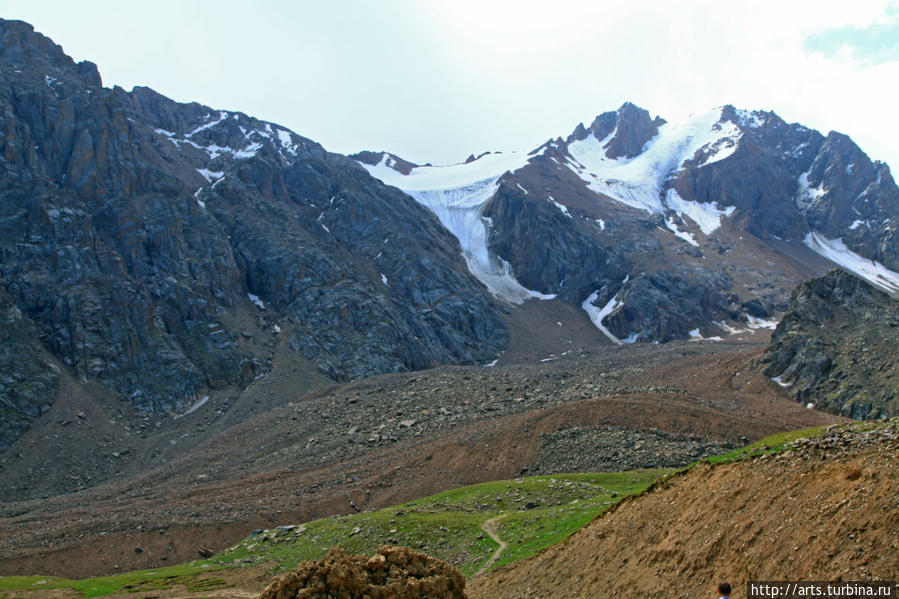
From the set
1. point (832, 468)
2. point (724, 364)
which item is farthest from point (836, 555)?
point (724, 364)

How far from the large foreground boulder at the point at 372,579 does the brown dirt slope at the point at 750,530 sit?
13.3 ft

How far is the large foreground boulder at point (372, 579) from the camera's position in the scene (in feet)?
70.8

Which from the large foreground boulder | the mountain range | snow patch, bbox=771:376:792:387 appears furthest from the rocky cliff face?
the large foreground boulder

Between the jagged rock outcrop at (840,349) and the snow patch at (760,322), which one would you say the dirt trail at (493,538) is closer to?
the jagged rock outcrop at (840,349)

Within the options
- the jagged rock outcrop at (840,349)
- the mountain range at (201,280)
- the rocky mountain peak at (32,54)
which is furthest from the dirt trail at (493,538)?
the rocky mountain peak at (32,54)

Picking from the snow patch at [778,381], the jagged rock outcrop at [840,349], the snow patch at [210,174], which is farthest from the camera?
the snow patch at [210,174]

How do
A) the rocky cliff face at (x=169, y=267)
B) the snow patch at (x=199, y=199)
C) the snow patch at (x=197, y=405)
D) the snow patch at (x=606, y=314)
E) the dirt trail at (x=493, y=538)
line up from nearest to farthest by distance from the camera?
the dirt trail at (x=493, y=538) < the snow patch at (x=197, y=405) < the rocky cliff face at (x=169, y=267) < the snow patch at (x=199, y=199) < the snow patch at (x=606, y=314)

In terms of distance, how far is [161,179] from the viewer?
14625 centimetres

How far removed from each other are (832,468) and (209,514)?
51683mm

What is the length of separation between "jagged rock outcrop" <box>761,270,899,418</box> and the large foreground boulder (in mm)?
77711

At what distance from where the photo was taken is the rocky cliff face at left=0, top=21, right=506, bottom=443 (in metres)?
115

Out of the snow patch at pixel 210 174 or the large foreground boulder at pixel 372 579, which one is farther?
the snow patch at pixel 210 174

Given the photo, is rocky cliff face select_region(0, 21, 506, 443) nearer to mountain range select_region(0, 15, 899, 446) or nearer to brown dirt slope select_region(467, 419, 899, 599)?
mountain range select_region(0, 15, 899, 446)

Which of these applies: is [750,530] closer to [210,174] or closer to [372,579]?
[372,579]
